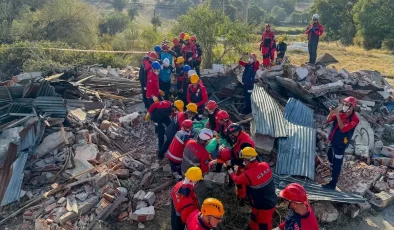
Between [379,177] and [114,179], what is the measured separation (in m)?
5.98

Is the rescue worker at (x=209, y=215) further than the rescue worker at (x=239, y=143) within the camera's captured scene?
No

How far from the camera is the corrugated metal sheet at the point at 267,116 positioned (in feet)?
27.4

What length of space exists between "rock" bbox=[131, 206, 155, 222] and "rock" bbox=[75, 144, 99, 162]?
201 cm

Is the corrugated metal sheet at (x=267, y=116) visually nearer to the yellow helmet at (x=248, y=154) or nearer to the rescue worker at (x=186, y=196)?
the yellow helmet at (x=248, y=154)

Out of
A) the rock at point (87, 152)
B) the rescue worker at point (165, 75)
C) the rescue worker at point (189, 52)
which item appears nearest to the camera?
the rock at point (87, 152)

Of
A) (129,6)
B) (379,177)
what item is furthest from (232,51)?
(129,6)

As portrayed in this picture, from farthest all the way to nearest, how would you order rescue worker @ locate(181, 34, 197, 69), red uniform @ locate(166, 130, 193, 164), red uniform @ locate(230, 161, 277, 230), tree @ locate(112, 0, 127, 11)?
1. tree @ locate(112, 0, 127, 11)
2. rescue worker @ locate(181, 34, 197, 69)
3. red uniform @ locate(166, 130, 193, 164)
4. red uniform @ locate(230, 161, 277, 230)

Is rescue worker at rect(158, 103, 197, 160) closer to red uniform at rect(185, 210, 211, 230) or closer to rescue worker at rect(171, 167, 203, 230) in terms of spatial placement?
rescue worker at rect(171, 167, 203, 230)

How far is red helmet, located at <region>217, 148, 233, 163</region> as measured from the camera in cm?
636

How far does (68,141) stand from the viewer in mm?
8359

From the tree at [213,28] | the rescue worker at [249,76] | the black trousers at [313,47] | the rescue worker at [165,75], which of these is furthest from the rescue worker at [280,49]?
the rescue worker at [165,75]

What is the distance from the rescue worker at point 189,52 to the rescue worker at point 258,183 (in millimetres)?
6518

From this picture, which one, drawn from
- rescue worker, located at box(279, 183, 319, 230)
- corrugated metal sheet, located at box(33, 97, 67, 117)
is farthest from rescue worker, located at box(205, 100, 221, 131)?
corrugated metal sheet, located at box(33, 97, 67, 117)

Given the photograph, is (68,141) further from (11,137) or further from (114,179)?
(114,179)
